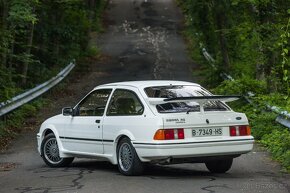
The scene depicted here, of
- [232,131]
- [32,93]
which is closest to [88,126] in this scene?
[232,131]

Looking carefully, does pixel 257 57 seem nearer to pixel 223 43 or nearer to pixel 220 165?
pixel 223 43

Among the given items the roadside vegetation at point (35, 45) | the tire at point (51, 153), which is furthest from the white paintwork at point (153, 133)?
the roadside vegetation at point (35, 45)

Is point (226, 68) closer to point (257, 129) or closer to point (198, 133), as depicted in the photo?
point (257, 129)

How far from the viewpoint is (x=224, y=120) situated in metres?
10.4

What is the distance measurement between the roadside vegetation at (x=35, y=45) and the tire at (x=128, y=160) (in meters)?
5.69

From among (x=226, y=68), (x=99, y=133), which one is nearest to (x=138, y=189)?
(x=99, y=133)

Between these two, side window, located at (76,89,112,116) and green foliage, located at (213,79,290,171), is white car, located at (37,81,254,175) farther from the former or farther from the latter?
green foliage, located at (213,79,290,171)

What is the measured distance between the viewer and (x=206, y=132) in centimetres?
1022

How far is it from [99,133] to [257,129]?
515 centimetres

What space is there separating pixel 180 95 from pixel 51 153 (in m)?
3.13

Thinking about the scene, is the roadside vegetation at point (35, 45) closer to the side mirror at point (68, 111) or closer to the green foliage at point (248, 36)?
the side mirror at point (68, 111)

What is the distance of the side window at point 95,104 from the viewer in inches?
452

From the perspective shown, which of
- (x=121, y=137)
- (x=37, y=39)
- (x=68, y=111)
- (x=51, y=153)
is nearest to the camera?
(x=121, y=137)

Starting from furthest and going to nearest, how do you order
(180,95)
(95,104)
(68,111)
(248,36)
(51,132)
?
1. (248,36)
2. (51,132)
3. (68,111)
4. (95,104)
5. (180,95)
